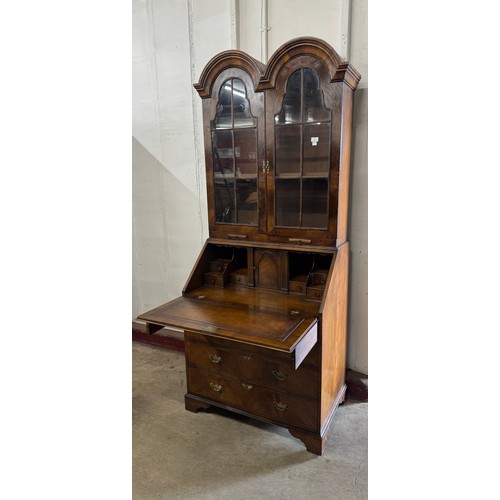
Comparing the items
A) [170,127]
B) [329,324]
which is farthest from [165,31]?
[329,324]

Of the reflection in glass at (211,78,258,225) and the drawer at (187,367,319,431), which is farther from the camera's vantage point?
the reflection in glass at (211,78,258,225)

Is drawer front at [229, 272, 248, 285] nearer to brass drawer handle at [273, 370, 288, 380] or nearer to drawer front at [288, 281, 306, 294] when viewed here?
drawer front at [288, 281, 306, 294]

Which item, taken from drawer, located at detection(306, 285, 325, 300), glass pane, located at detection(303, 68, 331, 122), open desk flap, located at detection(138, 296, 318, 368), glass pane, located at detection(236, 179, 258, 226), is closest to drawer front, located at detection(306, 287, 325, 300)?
drawer, located at detection(306, 285, 325, 300)

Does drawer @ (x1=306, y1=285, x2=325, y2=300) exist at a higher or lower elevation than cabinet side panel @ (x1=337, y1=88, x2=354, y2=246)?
Result: lower

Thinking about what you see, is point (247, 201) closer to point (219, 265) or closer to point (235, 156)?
point (235, 156)

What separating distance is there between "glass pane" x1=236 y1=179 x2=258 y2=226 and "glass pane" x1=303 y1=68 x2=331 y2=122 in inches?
18.4

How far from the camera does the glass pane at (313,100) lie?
1.93 meters

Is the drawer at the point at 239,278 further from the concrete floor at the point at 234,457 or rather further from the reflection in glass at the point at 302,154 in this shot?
the concrete floor at the point at 234,457

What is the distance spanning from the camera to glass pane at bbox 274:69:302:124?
1.97m

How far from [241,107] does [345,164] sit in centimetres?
66

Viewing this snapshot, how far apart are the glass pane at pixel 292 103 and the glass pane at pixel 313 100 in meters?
0.04

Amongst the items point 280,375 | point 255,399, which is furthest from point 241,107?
point 255,399

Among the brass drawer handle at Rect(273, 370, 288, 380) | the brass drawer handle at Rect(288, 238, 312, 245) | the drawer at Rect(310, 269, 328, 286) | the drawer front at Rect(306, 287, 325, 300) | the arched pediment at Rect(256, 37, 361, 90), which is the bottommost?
the brass drawer handle at Rect(273, 370, 288, 380)

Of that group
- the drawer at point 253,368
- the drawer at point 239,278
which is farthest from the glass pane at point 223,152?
the drawer at point 253,368
